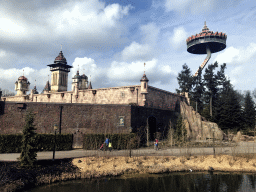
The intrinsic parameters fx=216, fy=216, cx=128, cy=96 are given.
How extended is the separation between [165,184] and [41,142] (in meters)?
→ 13.1

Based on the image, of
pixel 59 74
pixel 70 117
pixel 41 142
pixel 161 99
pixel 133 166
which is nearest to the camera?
pixel 133 166

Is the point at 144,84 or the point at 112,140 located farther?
the point at 144,84

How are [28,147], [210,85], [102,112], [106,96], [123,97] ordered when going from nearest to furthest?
1. [28,147]
2. [102,112]
3. [123,97]
4. [106,96]
5. [210,85]

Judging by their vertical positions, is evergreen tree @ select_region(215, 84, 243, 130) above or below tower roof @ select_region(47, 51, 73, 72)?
below

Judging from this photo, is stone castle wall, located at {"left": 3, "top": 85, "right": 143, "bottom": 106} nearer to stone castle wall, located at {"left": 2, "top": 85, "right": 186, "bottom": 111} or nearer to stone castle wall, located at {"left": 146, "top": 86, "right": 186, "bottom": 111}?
stone castle wall, located at {"left": 2, "top": 85, "right": 186, "bottom": 111}

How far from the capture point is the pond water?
14.6 m

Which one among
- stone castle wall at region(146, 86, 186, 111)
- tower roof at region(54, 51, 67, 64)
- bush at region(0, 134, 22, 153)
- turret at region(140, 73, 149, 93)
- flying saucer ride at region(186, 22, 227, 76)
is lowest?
bush at region(0, 134, 22, 153)

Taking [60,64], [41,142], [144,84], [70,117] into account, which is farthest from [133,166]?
[60,64]

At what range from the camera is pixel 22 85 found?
2472 inches

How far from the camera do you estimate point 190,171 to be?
18422 millimetres

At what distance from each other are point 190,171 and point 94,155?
850cm

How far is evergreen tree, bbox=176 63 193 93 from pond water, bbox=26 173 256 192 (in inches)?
1500

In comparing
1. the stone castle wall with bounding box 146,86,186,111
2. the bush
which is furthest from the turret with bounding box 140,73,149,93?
the bush

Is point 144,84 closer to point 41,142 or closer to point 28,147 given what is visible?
point 41,142
